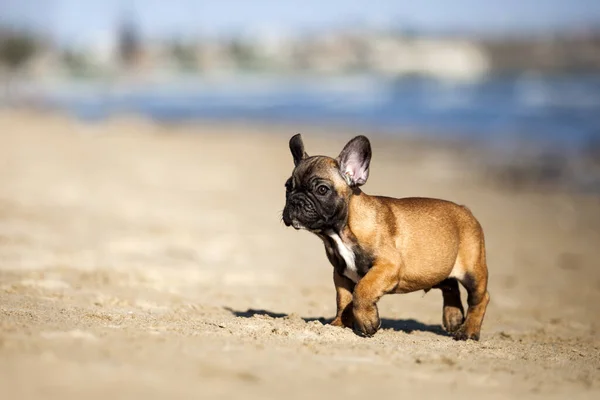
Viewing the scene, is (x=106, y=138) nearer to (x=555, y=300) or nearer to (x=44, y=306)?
(x=555, y=300)

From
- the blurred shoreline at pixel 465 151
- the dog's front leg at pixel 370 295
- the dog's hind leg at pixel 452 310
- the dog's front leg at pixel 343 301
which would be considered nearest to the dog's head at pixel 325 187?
the dog's front leg at pixel 370 295

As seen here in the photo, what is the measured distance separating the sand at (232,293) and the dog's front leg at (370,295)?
14 centimetres

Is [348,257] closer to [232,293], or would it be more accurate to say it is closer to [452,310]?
[452,310]

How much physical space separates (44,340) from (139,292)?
12.1 feet

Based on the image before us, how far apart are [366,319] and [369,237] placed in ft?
1.99

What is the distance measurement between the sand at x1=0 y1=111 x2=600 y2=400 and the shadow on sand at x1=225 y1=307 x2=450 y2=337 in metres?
0.05

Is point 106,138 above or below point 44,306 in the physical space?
above

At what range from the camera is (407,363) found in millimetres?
5508

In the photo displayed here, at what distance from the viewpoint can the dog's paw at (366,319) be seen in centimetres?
652

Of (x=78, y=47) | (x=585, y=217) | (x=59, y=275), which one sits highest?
(x=78, y=47)

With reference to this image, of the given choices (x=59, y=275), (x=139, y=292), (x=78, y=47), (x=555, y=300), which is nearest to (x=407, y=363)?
(x=139, y=292)

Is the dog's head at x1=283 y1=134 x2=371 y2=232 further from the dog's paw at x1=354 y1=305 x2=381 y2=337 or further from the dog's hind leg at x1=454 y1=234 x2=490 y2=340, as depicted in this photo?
the dog's hind leg at x1=454 y1=234 x2=490 y2=340

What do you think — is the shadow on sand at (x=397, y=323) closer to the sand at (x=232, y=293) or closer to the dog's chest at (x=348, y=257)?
the sand at (x=232, y=293)

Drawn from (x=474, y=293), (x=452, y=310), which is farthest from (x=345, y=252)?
(x=452, y=310)
